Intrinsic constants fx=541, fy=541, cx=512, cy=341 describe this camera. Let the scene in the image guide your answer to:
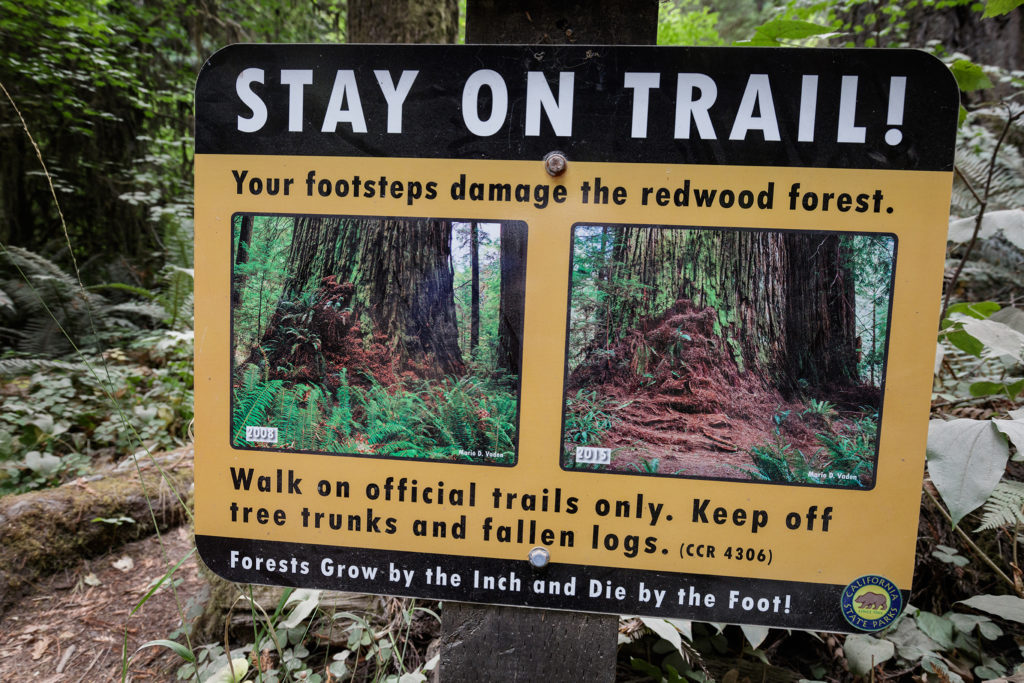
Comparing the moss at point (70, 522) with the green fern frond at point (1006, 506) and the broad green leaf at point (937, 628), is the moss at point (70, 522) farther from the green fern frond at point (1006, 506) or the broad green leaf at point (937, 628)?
the green fern frond at point (1006, 506)

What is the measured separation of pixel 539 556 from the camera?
1.07 m

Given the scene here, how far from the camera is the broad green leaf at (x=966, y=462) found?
1.05m

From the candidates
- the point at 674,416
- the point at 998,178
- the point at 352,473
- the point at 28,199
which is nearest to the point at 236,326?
the point at 352,473

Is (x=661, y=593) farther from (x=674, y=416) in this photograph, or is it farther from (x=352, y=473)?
(x=352, y=473)

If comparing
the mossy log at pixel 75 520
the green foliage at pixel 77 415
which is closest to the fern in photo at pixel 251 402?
the mossy log at pixel 75 520

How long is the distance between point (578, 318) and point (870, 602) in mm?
772

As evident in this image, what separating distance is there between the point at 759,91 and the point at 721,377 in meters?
0.54

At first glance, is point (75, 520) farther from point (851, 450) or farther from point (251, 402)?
point (851, 450)

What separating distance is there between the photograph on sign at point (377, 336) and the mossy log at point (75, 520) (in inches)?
65.3

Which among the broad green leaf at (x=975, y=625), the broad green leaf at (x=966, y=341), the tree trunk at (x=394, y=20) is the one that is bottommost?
the broad green leaf at (x=975, y=625)

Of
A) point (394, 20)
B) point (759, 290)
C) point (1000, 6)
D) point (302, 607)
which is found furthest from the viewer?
point (394, 20)

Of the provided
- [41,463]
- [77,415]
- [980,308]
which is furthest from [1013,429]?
[77,415]

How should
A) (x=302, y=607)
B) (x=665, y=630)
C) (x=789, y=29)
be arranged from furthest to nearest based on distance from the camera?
(x=302, y=607), (x=665, y=630), (x=789, y=29)

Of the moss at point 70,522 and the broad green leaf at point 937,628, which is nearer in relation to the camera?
the broad green leaf at point 937,628
